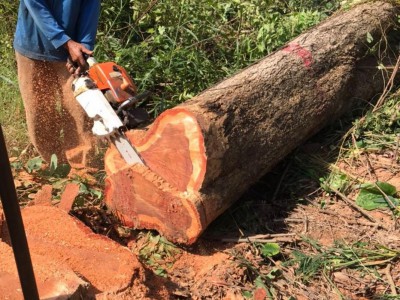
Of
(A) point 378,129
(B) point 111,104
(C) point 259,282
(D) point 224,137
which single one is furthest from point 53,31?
(A) point 378,129

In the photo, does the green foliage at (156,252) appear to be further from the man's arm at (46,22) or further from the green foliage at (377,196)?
the man's arm at (46,22)

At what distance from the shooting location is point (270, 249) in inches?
134

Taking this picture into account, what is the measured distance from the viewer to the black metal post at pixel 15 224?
65.6 inches

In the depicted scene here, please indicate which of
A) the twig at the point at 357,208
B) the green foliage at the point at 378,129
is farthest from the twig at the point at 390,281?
the green foliage at the point at 378,129

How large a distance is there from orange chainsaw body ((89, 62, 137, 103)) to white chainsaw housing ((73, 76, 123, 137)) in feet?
0.16

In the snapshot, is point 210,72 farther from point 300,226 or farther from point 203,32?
point 300,226

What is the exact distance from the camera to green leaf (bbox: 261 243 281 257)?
3.40 m

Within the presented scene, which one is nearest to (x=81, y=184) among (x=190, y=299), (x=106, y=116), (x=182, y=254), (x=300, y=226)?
(x=106, y=116)

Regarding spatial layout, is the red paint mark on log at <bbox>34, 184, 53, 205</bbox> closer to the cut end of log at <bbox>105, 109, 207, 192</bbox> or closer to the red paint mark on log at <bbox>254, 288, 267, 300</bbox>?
the cut end of log at <bbox>105, 109, 207, 192</bbox>

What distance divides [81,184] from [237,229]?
107 centimetres

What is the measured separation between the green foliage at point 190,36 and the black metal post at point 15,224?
10.9ft

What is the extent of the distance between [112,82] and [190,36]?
77.7 inches

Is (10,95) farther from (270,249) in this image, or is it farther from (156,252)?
(270,249)

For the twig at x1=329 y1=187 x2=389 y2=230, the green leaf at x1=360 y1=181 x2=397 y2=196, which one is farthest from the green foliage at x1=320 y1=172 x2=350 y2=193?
the green leaf at x1=360 y1=181 x2=397 y2=196
